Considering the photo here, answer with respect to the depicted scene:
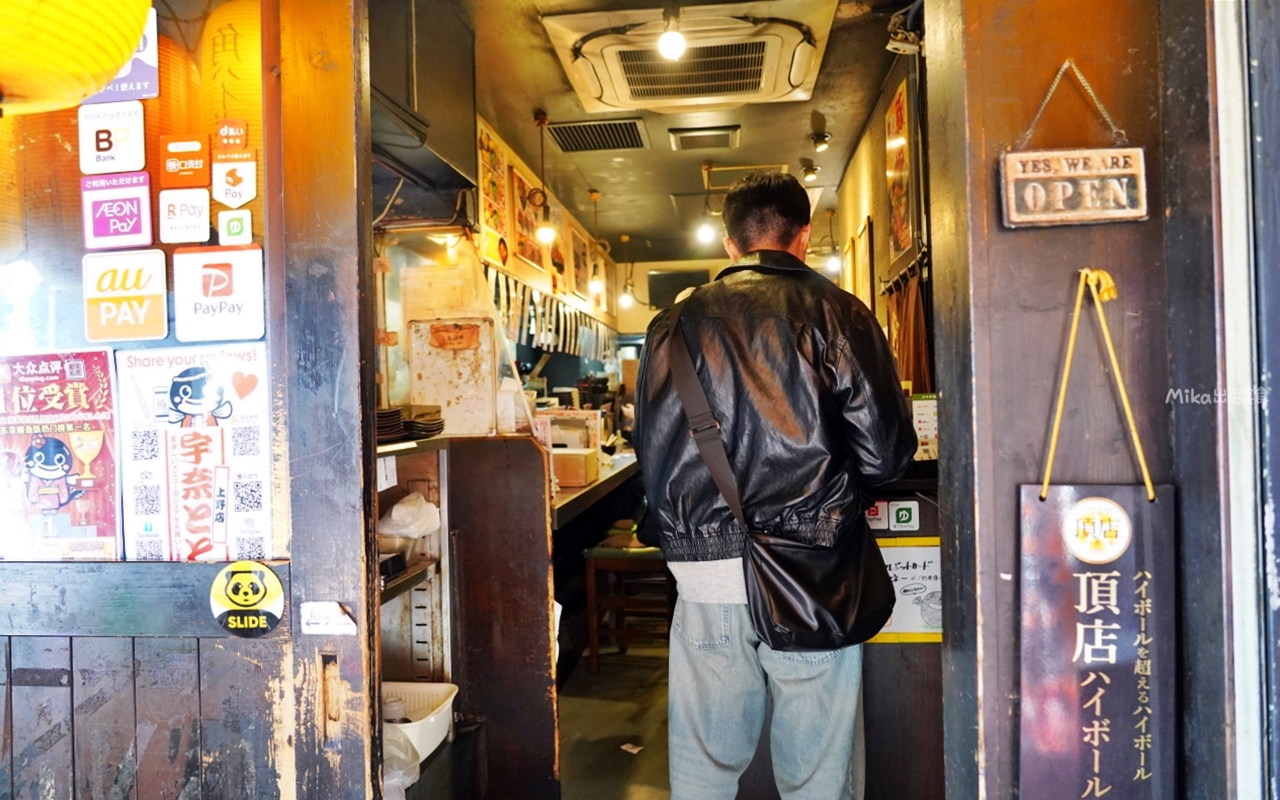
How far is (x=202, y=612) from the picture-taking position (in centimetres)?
153

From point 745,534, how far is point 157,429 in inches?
53.9

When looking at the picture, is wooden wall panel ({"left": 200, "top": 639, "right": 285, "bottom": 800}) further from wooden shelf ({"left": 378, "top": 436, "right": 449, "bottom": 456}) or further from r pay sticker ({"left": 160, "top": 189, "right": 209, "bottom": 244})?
r pay sticker ({"left": 160, "top": 189, "right": 209, "bottom": 244})

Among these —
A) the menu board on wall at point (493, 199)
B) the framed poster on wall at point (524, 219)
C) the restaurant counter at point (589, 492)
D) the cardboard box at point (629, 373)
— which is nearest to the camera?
the restaurant counter at point (589, 492)

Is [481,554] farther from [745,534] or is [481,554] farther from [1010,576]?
[1010,576]

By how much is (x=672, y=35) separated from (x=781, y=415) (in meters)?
2.16

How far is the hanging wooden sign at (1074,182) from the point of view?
49.3 inches

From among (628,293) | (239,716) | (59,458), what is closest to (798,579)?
(239,716)

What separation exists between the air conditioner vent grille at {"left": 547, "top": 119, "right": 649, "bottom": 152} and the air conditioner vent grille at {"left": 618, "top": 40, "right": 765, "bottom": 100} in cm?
121

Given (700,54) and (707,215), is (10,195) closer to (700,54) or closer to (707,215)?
(700,54)

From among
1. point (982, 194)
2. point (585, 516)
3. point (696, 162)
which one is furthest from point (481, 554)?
point (696, 162)

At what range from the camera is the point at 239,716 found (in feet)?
5.06

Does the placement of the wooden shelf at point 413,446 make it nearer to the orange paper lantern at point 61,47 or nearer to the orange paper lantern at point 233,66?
the orange paper lantern at point 233,66

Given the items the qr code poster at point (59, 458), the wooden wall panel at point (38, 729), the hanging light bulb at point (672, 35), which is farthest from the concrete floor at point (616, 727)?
the hanging light bulb at point (672, 35)

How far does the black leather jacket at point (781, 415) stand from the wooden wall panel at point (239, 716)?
3.22ft
